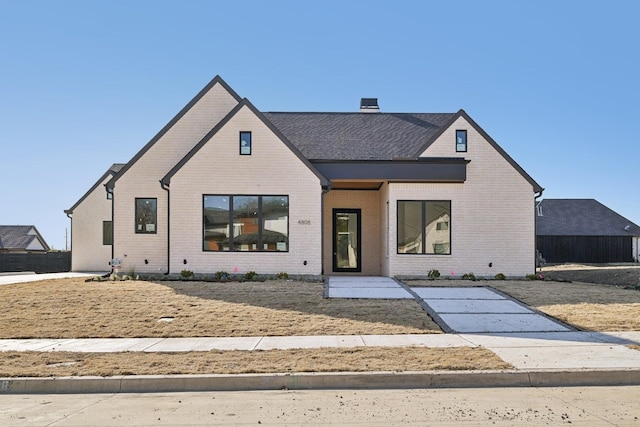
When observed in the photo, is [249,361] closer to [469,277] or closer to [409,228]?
[409,228]

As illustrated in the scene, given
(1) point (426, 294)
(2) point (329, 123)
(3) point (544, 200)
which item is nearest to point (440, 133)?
(2) point (329, 123)

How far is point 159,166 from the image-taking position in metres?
20.1

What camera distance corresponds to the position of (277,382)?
670 centimetres

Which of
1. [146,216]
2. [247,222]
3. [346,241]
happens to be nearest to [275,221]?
[247,222]

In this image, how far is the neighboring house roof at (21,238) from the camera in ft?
162

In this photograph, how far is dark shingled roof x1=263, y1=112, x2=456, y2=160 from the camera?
740 inches

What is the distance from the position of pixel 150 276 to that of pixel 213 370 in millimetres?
12257

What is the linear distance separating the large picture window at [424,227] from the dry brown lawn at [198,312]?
4.38m

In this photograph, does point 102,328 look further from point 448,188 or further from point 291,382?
point 448,188

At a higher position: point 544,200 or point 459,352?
point 544,200

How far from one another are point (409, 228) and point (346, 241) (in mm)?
3106

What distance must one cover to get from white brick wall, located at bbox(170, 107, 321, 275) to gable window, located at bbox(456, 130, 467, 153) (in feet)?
17.4

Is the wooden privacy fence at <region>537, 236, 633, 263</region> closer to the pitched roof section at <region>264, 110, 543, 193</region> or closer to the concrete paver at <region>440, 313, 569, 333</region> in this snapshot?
the pitched roof section at <region>264, 110, 543, 193</region>

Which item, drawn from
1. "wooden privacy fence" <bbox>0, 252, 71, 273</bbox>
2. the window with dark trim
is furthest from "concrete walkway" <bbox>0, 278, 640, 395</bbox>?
"wooden privacy fence" <bbox>0, 252, 71, 273</bbox>
